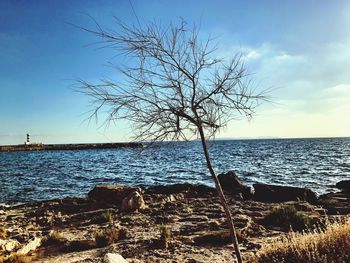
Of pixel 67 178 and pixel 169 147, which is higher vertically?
pixel 169 147

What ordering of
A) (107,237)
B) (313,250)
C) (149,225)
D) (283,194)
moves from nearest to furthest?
(313,250)
(107,237)
(149,225)
(283,194)

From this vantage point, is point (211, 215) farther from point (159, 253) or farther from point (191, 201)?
point (159, 253)

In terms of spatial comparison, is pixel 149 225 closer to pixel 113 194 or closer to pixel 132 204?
pixel 132 204

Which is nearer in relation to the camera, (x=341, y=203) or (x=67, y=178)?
(x=341, y=203)

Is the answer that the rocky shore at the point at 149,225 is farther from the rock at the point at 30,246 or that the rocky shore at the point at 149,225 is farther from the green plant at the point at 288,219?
the green plant at the point at 288,219

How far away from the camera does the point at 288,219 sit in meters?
11.5

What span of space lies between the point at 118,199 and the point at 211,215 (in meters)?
6.29

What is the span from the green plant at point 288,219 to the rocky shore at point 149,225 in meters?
0.15

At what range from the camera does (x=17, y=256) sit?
27.3ft

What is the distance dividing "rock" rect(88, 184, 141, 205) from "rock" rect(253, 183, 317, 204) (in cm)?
721

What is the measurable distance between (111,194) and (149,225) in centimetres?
680

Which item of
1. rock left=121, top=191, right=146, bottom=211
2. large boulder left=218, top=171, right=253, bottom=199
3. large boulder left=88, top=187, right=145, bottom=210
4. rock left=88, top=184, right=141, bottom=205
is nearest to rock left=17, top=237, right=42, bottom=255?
rock left=121, top=191, right=146, bottom=211

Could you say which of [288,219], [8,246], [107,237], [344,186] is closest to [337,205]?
[288,219]

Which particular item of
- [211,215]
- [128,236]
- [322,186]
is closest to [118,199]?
[211,215]
